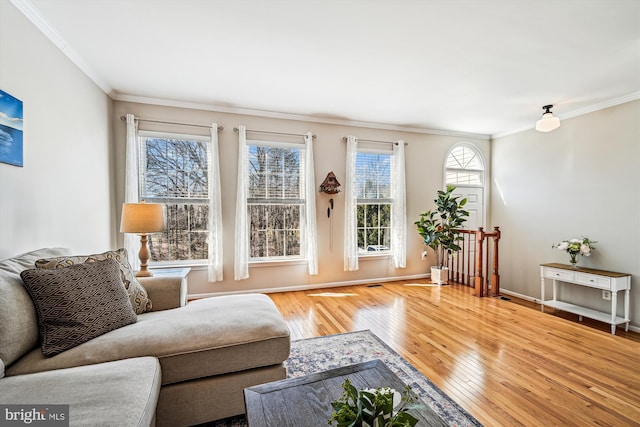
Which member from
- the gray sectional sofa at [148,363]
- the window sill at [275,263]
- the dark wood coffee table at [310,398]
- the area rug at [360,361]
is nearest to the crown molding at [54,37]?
the gray sectional sofa at [148,363]

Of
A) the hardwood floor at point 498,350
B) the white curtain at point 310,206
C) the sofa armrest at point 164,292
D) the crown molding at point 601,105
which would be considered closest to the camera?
the hardwood floor at point 498,350

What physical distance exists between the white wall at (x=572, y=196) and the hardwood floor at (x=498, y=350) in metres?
0.76

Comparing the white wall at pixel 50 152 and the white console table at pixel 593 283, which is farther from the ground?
the white wall at pixel 50 152

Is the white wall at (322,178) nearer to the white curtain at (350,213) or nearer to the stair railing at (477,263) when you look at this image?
the white curtain at (350,213)

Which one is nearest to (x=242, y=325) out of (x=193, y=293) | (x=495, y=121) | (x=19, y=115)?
(x=19, y=115)

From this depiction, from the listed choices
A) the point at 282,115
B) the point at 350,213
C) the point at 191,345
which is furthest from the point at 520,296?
the point at 191,345

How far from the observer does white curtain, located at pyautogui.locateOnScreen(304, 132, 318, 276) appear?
4203 millimetres

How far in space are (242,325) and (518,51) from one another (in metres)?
3.16

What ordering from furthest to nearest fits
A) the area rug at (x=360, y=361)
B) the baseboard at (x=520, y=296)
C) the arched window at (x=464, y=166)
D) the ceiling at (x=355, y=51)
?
the arched window at (x=464, y=166)
the baseboard at (x=520, y=296)
the ceiling at (x=355, y=51)
the area rug at (x=360, y=361)

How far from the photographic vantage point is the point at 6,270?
146cm

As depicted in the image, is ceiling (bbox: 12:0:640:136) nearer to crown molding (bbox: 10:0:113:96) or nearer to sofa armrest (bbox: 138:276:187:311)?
crown molding (bbox: 10:0:113:96)

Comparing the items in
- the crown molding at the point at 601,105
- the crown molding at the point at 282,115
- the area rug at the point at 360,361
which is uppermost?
the crown molding at the point at 282,115

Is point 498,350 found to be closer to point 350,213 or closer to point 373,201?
point 350,213

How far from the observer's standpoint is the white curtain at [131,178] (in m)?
3.44
